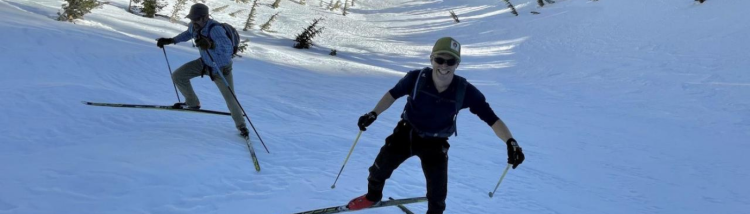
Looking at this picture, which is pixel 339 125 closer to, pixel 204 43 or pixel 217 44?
pixel 217 44

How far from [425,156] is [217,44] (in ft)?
11.8

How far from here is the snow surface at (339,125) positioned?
529cm

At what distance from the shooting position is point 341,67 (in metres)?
16.3

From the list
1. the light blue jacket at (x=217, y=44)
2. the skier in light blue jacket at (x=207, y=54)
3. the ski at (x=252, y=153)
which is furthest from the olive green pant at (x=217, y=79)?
the ski at (x=252, y=153)

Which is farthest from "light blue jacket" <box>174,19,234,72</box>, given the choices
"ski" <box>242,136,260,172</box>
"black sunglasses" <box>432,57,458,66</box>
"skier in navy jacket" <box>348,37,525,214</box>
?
"black sunglasses" <box>432,57,458,66</box>

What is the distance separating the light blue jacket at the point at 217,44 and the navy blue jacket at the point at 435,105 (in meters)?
3.26

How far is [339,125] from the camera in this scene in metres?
9.42

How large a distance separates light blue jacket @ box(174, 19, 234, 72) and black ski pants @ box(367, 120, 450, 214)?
3200 millimetres

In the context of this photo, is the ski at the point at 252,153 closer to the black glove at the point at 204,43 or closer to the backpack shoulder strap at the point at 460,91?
the black glove at the point at 204,43

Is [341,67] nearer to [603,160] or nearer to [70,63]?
[70,63]

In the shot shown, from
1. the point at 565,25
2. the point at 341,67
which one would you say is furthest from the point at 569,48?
the point at 341,67

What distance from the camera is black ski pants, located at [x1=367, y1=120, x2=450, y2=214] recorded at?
164 inches

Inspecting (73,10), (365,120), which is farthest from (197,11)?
(73,10)

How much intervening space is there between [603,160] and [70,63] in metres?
8.88
